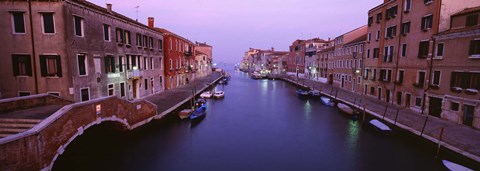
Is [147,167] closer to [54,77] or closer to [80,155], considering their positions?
[80,155]

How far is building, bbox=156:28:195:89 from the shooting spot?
1438 inches

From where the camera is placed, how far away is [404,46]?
25547 mm

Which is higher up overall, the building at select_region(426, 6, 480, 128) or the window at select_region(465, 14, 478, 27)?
the window at select_region(465, 14, 478, 27)

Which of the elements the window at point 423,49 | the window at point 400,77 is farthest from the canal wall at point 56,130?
the window at point 400,77

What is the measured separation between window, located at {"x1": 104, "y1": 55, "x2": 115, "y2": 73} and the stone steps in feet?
35.0

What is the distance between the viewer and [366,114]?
24.6 meters

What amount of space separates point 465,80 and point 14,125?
94.3ft

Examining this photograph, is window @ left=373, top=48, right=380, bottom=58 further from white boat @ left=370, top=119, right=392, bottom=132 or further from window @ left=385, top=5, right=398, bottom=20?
white boat @ left=370, top=119, right=392, bottom=132

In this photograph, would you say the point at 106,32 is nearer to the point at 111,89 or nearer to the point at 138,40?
the point at 111,89

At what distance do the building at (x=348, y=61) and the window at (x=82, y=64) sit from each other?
34542 millimetres

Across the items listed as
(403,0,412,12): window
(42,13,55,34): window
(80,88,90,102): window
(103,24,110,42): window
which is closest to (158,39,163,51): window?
(103,24,110,42): window

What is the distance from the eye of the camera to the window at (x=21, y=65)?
54.6 feet

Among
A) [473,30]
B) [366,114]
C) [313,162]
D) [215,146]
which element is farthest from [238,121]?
[473,30]

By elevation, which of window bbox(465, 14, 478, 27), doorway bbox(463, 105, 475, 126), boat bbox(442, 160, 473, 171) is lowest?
boat bbox(442, 160, 473, 171)
